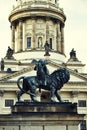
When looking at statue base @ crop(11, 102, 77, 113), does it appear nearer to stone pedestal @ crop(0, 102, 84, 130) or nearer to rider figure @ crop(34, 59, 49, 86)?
stone pedestal @ crop(0, 102, 84, 130)

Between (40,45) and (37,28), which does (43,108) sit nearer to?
(40,45)

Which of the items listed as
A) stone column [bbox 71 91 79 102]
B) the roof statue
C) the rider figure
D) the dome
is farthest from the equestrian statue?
the dome

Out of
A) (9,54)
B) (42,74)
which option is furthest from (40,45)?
(42,74)

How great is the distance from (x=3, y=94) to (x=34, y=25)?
15.8 m

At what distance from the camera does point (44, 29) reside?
75.7 meters

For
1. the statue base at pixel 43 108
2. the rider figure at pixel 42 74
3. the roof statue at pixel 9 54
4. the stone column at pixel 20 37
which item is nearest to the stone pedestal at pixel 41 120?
the statue base at pixel 43 108

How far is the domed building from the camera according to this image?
66000 millimetres

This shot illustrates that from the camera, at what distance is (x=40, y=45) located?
7456cm

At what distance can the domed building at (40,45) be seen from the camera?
66000 mm

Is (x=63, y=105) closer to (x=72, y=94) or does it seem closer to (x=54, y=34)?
(x=72, y=94)

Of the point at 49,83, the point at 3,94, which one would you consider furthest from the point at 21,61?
the point at 49,83

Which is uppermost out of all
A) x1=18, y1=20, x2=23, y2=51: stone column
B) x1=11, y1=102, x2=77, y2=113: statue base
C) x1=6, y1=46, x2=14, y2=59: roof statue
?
x1=18, y1=20, x2=23, y2=51: stone column

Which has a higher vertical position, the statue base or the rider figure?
the rider figure

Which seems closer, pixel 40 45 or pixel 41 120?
pixel 41 120
